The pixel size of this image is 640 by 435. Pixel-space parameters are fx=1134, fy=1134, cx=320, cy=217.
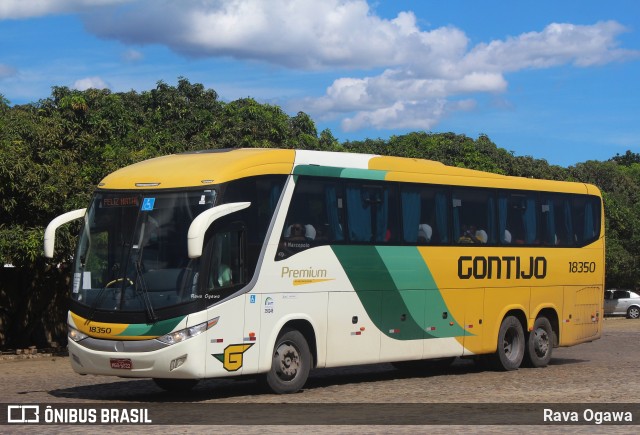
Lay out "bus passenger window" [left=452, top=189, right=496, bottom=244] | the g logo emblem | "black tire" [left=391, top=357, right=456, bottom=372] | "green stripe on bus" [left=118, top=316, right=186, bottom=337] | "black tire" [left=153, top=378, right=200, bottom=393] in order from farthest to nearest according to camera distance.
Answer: "black tire" [left=391, top=357, right=456, bottom=372], "bus passenger window" [left=452, top=189, right=496, bottom=244], "black tire" [left=153, top=378, right=200, bottom=393], the g logo emblem, "green stripe on bus" [left=118, top=316, right=186, bottom=337]

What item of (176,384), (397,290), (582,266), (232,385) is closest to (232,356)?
(176,384)

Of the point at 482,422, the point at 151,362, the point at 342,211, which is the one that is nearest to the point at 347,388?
the point at 342,211

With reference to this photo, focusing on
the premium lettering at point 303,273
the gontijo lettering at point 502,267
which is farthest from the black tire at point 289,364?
the gontijo lettering at point 502,267

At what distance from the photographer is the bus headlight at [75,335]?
1584 cm

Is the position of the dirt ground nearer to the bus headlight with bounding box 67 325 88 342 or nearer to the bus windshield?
the bus headlight with bounding box 67 325 88 342

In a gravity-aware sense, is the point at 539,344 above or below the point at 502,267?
below

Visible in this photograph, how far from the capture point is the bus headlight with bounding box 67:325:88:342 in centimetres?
1584

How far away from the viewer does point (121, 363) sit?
15328mm

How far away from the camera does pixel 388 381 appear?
19.7 meters

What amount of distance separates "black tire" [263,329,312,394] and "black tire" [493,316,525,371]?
5.89 metres

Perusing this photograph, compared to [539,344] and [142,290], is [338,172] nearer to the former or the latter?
[142,290]

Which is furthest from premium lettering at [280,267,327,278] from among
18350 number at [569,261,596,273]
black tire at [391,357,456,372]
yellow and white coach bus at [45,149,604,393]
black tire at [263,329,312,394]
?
18350 number at [569,261,596,273]

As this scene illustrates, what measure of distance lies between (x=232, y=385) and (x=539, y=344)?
725cm

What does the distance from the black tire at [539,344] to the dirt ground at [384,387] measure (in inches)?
11.1
